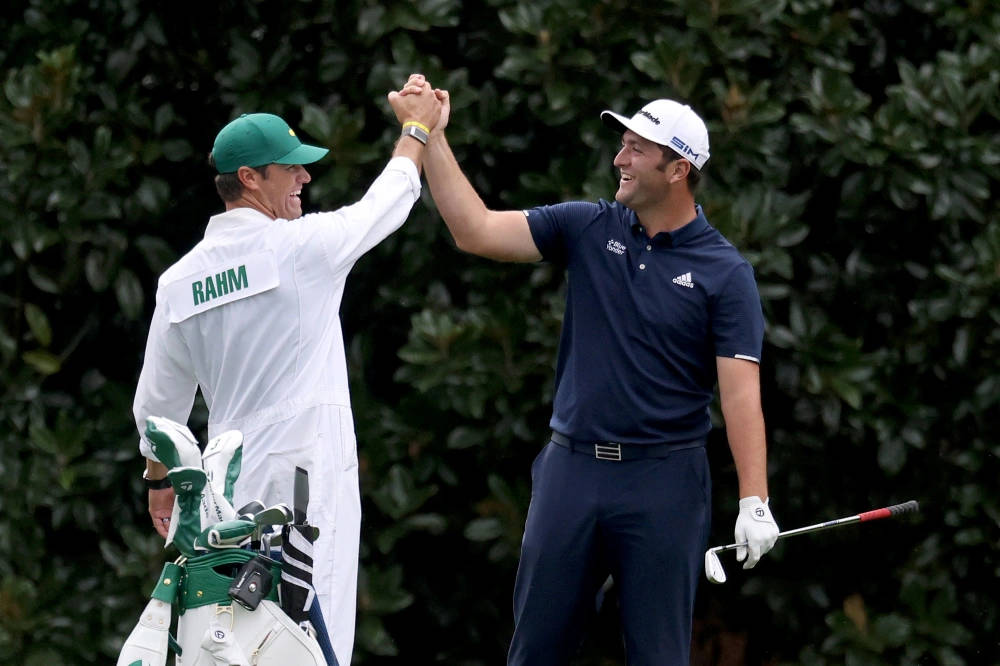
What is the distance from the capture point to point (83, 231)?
275 inches

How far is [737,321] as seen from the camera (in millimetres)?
5223

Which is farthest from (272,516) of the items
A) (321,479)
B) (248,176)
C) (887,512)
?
(887,512)

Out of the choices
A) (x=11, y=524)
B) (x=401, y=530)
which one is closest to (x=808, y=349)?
(x=401, y=530)

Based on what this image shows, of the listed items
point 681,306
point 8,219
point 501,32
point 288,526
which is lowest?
point 288,526

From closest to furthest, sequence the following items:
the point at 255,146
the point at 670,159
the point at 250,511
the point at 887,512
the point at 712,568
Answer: the point at 250,511 < the point at 255,146 < the point at 712,568 < the point at 670,159 < the point at 887,512

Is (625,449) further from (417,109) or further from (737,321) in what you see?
(417,109)

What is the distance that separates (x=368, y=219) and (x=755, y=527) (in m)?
1.40

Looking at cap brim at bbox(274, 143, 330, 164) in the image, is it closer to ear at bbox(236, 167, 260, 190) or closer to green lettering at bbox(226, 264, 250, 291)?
ear at bbox(236, 167, 260, 190)

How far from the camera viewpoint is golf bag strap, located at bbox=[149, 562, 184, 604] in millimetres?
4082

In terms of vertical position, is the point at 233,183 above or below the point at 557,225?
above

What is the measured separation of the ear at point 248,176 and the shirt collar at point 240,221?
8 cm

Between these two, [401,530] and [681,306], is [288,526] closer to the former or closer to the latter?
[681,306]

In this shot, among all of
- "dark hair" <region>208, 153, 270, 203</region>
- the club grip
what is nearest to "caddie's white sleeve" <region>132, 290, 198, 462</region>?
"dark hair" <region>208, 153, 270, 203</region>

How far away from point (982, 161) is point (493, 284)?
6.10 ft
